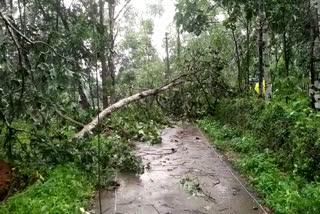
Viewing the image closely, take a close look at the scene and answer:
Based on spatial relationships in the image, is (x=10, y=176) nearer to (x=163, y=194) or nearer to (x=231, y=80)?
(x=163, y=194)

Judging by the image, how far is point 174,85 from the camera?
Answer: 11961mm

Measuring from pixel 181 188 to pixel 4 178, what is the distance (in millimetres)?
2891

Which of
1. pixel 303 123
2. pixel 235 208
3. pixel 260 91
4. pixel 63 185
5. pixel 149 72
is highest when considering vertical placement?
pixel 149 72

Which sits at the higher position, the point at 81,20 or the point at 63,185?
the point at 81,20

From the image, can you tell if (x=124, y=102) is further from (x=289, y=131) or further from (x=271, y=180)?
(x=271, y=180)

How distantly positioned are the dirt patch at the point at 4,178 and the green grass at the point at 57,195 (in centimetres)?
51

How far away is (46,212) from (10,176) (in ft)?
5.69

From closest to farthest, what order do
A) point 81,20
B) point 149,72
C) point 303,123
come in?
point 303,123
point 81,20
point 149,72

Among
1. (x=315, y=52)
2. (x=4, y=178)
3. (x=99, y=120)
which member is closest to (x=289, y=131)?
(x=315, y=52)

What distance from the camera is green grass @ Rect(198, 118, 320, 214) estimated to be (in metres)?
4.12

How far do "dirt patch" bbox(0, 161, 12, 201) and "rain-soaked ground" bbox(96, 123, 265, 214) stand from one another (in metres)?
1.54

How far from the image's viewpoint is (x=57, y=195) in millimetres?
4699

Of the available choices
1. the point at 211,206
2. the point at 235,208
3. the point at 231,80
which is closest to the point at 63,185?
the point at 211,206

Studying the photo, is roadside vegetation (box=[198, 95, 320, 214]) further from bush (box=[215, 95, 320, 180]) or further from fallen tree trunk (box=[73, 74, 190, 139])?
fallen tree trunk (box=[73, 74, 190, 139])
